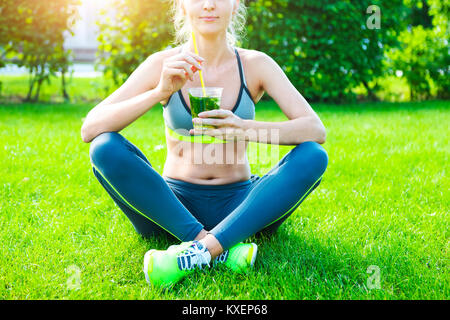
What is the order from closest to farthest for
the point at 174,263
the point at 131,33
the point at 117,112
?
1. the point at 174,263
2. the point at 117,112
3. the point at 131,33

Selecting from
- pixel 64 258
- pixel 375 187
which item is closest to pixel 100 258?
pixel 64 258

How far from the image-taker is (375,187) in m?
3.11

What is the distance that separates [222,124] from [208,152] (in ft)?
1.13

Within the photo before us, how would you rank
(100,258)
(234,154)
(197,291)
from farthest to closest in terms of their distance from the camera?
(234,154) → (100,258) → (197,291)

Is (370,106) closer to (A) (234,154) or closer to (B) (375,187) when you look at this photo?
(B) (375,187)

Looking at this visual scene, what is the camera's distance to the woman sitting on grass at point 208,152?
1.88 meters

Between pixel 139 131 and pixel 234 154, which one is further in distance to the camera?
pixel 139 131

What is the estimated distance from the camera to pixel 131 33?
23.1 ft

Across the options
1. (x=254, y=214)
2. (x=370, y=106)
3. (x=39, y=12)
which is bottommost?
(x=370, y=106)

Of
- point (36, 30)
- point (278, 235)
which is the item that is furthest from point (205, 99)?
point (36, 30)

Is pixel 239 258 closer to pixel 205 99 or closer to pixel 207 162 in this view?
pixel 207 162

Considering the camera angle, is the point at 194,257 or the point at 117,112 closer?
the point at 194,257

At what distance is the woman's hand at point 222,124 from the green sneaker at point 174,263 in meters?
0.49

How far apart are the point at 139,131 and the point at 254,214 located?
3.26 m
